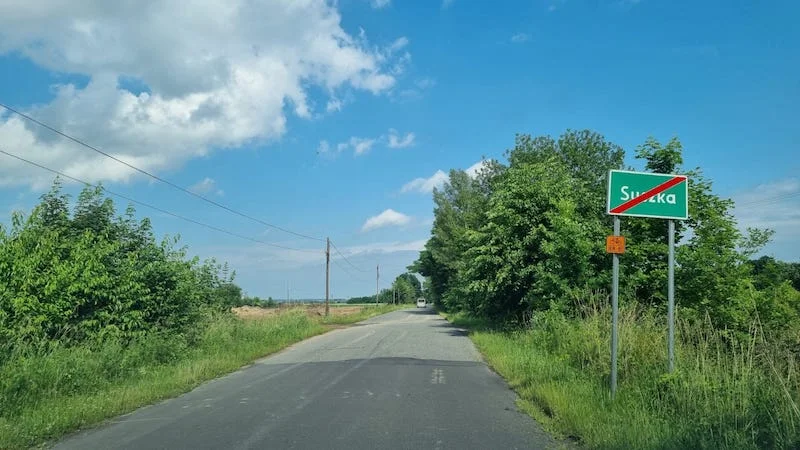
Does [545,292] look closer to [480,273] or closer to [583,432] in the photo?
[480,273]

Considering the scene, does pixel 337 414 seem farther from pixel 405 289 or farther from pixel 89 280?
pixel 405 289

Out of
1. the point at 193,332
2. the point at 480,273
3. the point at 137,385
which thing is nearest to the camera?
the point at 137,385

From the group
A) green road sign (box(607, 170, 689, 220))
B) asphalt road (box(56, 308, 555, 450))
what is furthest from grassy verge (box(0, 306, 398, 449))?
green road sign (box(607, 170, 689, 220))

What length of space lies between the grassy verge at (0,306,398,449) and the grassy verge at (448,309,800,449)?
6.61m

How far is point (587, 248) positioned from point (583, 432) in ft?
31.5

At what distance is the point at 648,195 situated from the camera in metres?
7.89

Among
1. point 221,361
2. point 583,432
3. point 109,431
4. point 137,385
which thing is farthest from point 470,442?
point 221,361

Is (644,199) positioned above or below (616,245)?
above

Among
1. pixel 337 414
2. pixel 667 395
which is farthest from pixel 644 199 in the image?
pixel 337 414

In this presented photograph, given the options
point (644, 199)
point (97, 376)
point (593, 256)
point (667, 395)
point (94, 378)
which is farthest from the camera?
point (593, 256)

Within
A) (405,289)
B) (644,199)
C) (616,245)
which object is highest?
(644,199)

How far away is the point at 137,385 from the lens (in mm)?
11328

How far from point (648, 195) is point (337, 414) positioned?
5.40 metres

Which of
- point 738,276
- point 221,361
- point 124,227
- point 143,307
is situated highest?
point 124,227
